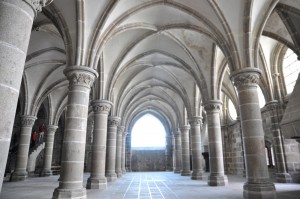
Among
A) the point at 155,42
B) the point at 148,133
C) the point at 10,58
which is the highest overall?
the point at 155,42

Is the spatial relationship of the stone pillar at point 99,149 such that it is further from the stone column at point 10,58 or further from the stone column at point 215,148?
the stone column at point 10,58

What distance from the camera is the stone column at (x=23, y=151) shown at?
12.7 metres

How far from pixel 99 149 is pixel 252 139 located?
600 cm

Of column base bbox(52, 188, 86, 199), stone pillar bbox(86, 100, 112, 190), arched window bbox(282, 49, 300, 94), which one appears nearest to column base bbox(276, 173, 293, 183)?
arched window bbox(282, 49, 300, 94)

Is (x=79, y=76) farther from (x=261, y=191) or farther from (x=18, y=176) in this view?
(x=18, y=176)

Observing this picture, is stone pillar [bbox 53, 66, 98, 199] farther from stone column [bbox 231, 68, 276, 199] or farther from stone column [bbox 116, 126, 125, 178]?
stone column [bbox 116, 126, 125, 178]

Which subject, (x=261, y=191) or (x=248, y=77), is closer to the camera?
(x=261, y=191)

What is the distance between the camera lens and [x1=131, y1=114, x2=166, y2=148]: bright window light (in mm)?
27875

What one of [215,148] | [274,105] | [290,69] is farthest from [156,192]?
[290,69]

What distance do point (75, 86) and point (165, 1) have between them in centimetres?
482

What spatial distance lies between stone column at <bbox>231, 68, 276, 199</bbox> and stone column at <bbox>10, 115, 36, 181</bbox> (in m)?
11.9

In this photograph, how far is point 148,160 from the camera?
89.2ft

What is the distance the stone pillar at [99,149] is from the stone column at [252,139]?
215 inches

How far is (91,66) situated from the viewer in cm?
739
